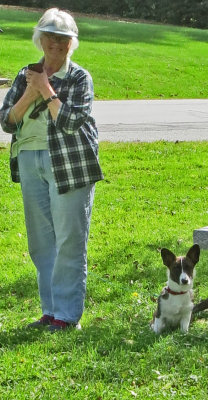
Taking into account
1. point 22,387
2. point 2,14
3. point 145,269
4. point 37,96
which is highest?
point 37,96

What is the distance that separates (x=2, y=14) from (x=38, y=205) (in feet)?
95.2

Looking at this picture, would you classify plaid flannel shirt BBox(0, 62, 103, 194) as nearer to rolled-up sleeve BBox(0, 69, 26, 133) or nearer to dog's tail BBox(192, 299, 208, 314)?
rolled-up sleeve BBox(0, 69, 26, 133)

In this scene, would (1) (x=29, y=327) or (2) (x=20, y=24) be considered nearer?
(1) (x=29, y=327)

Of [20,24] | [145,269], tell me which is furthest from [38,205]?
[20,24]

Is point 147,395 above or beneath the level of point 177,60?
above

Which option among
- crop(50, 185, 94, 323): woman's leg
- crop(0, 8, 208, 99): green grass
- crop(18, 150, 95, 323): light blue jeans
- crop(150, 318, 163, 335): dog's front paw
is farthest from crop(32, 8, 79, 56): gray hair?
crop(0, 8, 208, 99): green grass

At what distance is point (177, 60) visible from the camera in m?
24.2

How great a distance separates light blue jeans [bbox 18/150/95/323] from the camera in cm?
487

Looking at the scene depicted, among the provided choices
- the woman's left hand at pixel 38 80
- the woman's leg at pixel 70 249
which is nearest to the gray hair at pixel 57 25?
the woman's left hand at pixel 38 80

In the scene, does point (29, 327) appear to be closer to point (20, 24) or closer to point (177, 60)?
point (177, 60)

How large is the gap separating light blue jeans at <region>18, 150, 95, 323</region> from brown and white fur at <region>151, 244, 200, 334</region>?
0.54 m

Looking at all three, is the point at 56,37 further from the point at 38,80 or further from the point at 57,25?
the point at 38,80

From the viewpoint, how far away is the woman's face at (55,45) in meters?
4.66

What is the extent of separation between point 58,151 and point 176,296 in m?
1.25
